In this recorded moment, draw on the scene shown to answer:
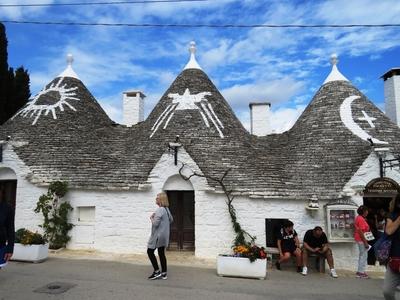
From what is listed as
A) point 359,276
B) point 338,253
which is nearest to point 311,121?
point 338,253

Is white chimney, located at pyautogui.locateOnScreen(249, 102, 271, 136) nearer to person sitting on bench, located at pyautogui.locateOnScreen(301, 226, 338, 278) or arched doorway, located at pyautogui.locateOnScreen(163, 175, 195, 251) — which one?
arched doorway, located at pyautogui.locateOnScreen(163, 175, 195, 251)

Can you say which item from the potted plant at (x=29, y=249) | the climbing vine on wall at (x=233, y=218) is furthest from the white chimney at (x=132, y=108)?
the potted plant at (x=29, y=249)

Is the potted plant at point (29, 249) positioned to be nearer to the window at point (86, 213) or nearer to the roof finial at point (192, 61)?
the window at point (86, 213)

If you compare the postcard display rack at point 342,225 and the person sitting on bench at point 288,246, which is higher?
the postcard display rack at point 342,225

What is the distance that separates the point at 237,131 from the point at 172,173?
10.7 feet

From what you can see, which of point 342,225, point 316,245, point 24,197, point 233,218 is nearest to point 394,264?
point 316,245

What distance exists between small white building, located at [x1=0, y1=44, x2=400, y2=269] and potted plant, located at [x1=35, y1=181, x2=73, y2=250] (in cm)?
30

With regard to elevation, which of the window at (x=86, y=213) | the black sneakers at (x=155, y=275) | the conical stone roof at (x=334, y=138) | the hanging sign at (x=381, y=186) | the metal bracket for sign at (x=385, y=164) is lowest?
the black sneakers at (x=155, y=275)

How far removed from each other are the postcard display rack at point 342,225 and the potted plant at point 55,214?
7649 mm

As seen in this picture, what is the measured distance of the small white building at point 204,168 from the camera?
33.2 feet

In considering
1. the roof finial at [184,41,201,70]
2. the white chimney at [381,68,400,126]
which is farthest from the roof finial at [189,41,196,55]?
the white chimney at [381,68,400,126]

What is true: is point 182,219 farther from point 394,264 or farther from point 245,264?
point 394,264

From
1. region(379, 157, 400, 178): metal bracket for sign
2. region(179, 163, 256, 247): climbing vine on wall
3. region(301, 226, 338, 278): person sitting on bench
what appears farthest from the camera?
region(379, 157, 400, 178): metal bracket for sign

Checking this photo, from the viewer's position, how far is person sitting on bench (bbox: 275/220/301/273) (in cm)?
882
